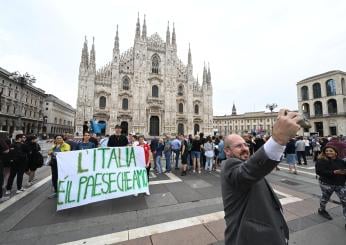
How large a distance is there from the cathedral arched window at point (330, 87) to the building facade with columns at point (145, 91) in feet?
74.4

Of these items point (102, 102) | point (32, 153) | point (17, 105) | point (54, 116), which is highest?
point (17, 105)

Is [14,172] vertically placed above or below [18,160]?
below

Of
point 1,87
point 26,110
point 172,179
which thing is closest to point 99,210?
point 172,179

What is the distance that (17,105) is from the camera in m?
37.7

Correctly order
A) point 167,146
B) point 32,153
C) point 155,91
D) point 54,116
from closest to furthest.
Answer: point 32,153
point 167,146
point 155,91
point 54,116

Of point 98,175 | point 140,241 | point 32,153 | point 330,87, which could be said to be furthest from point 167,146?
point 330,87

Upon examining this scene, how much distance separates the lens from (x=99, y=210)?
4.34 meters

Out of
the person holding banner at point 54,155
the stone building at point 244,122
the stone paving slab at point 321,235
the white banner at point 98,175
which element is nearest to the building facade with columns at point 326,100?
the stone building at point 244,122

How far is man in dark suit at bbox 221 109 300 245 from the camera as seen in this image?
119 cm

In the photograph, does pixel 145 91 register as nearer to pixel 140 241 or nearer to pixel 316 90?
pixel 140 241

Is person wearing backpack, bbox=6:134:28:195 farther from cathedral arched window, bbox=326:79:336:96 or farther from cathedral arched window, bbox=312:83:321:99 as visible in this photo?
cathedral arched window, bbox=312:83:321:99

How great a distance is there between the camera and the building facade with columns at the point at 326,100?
33.9 m

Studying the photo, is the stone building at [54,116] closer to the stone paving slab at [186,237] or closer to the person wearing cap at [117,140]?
the person wearing cap at [117,140]

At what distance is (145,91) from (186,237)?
30740 millimetres
